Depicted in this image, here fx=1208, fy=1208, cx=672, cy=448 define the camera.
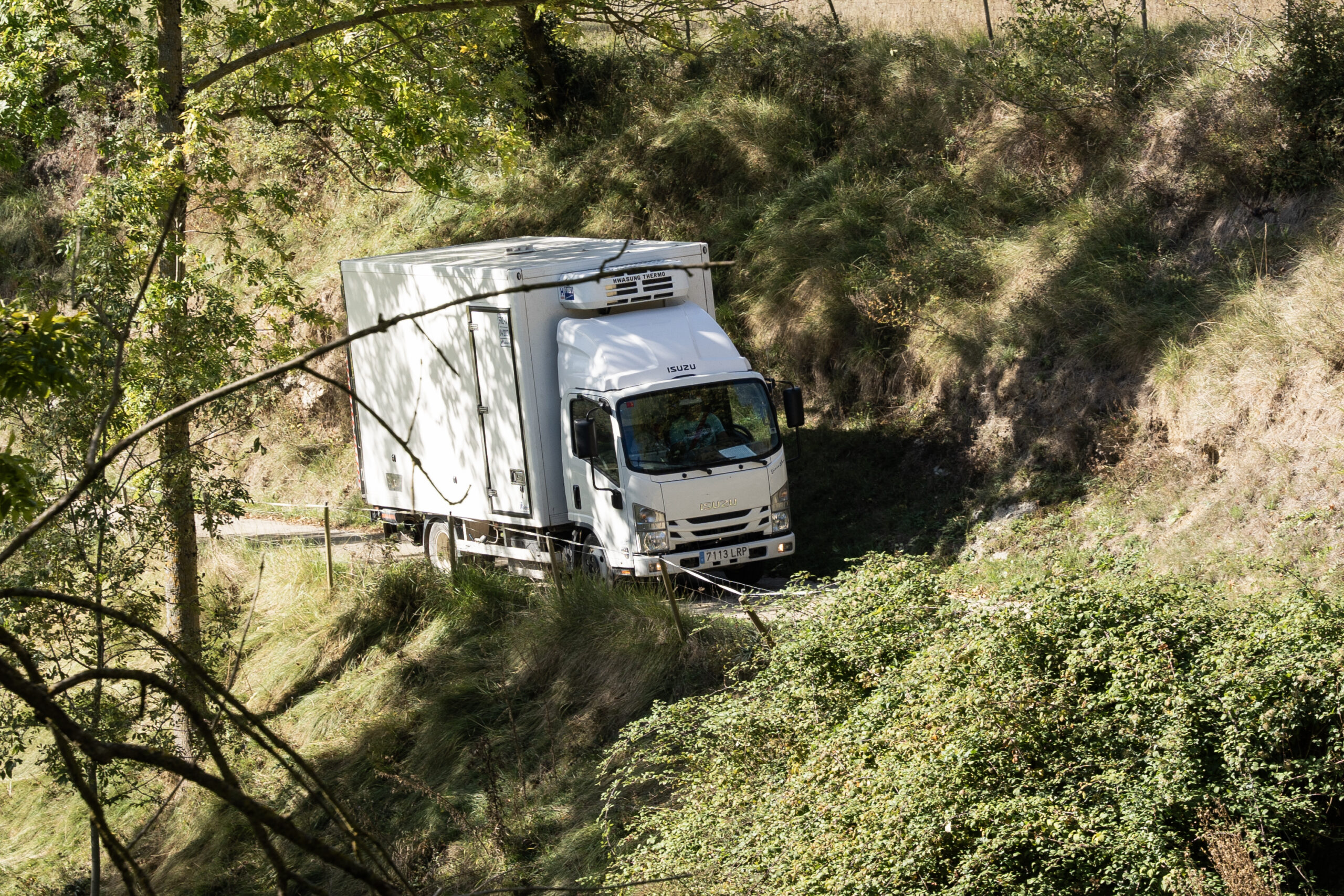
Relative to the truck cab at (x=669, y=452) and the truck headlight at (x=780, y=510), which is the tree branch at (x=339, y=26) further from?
the truck headlight at (x=780, y=510)

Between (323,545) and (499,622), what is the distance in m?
6.55

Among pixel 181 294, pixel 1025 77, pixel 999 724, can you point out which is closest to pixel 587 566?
→ pixel 181 294

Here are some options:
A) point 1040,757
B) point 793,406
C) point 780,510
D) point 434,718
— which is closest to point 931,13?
point 793,406

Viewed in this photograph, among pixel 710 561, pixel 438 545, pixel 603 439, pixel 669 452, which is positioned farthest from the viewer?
pixel 438 545

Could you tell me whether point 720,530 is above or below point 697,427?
below

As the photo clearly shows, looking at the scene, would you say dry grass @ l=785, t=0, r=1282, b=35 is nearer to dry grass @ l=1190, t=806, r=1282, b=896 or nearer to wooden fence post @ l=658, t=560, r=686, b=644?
wooden fence post @ l=658, t=560, r=686, b=644

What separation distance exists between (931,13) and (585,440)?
1442 centimetres

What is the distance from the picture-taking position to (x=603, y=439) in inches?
526

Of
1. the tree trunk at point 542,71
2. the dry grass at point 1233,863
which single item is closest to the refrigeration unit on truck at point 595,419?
the dry grass at point 1233,863

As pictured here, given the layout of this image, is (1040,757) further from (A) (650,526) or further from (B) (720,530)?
(B) (720,530)

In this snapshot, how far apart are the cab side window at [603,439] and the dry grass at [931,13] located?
11154 millimetres

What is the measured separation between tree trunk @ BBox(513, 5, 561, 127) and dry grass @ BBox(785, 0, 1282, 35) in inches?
203

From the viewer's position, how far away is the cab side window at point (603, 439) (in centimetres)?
1322

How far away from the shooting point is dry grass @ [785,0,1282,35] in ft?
60.8
